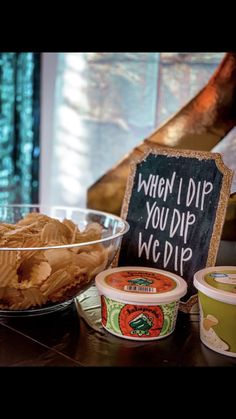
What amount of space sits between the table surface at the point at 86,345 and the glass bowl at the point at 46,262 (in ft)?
0.13

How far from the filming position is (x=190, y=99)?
1.27m

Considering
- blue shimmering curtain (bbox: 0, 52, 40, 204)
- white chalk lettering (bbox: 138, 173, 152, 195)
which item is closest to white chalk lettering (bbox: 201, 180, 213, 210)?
white chalk lettering (bbox: 138, 173, 152, 195)

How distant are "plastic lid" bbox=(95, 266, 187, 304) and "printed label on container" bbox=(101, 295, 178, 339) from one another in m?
0.01

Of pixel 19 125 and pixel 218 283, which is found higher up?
pixel 19 125

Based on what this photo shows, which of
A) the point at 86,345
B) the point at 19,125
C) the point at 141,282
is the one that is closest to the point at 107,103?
the point at 19,125

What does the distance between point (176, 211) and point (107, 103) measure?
60cm

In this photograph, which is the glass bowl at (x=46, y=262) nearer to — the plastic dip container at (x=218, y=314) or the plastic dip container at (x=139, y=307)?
the plastic dip container at (x=139, y=307)

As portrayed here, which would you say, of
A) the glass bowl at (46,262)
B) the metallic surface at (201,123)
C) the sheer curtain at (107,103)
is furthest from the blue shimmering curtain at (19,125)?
the glass bowl at (46,262)

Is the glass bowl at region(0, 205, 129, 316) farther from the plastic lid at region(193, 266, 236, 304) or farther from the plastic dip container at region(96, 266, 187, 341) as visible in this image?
the plastic lid at region(193, 266, 236, 304)

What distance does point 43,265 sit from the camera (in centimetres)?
83

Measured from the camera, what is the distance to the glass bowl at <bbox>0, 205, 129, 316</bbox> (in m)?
0.82

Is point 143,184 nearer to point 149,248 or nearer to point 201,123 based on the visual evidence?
point 149,248

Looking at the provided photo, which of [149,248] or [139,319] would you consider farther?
[149,248]
